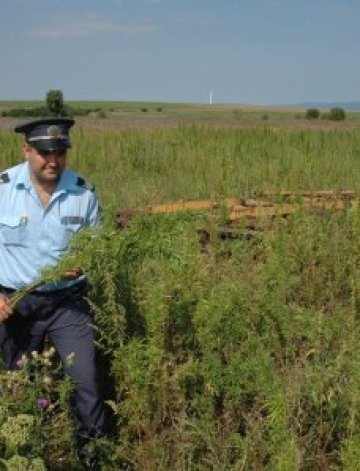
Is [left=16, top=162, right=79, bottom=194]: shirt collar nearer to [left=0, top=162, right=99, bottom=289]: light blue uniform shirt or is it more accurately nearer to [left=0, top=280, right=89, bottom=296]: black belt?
[left=0, top=162, right=99, bottom=289]: light blue uniform shirt

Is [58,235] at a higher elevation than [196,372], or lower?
higher

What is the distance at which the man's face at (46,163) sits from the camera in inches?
143

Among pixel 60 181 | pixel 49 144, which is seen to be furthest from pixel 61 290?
pixel 49 144

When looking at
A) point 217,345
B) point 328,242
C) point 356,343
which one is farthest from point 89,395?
point 328,242

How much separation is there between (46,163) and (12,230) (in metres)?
0.38

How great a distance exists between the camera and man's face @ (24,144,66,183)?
364 cm

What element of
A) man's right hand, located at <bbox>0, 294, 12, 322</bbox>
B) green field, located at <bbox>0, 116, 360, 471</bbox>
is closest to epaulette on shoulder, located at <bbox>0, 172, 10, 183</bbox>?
green field, located at <bbox>0, 116, 360, 471</bbox>

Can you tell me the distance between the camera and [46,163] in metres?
3.65

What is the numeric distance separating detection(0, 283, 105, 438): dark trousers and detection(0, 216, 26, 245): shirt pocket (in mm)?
285

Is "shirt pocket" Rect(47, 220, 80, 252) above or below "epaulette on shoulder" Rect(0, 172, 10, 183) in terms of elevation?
below

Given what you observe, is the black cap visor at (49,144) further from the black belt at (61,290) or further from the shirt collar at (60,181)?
the black belt at (61,290)

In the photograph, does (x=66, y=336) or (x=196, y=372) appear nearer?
(x=196, y=372)

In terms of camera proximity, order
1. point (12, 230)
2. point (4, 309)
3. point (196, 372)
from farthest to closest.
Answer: point (12, 230)
point (196, 372)
point (4, 309)

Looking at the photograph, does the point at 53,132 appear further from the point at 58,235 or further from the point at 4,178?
the point at 58,235
